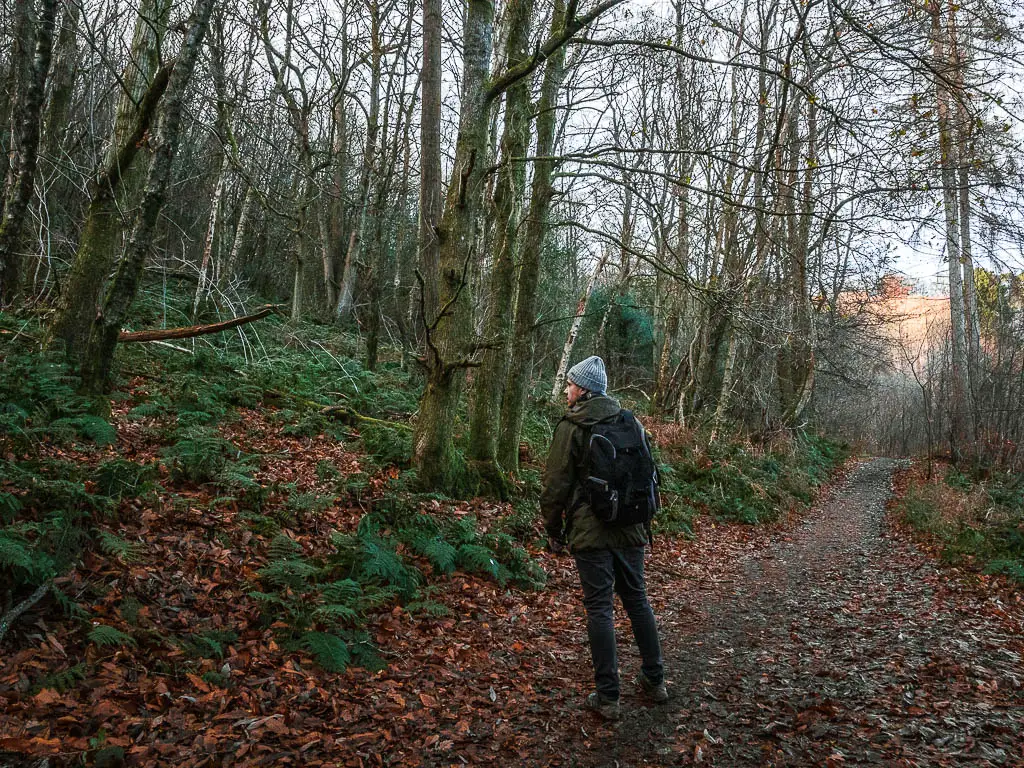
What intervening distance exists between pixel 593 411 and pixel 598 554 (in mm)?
944

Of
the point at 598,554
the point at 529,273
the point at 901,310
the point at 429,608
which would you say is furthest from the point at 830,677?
the point at 901,310

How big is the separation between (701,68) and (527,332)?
763 centimetres

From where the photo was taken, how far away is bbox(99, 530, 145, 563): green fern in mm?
4148

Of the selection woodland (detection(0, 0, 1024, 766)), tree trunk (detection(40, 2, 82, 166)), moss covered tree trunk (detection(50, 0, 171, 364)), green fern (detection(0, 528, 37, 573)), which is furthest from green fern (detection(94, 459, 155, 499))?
tree trunk (detection(40, 2, 82, 166))

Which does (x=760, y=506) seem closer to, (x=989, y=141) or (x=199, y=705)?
(x=989, y=141)

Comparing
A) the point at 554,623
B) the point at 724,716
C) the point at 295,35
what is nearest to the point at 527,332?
the point at 554,623

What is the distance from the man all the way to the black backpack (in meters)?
0.07

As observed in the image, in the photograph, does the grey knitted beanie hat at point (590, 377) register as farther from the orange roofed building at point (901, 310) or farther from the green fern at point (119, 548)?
the orange roofed building at point (901, 310)

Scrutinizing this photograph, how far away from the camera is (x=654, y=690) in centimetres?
412

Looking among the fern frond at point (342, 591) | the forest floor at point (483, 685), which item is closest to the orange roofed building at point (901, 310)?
the forest floor at point (483, 685)

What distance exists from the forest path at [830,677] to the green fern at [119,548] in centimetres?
330

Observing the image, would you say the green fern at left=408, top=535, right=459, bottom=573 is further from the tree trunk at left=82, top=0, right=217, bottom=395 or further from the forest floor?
the tree trunk at left=82, top=0, right=217, bottom=395

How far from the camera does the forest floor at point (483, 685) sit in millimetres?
3178

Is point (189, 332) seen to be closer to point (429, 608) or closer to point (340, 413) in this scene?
point (340, 413)
